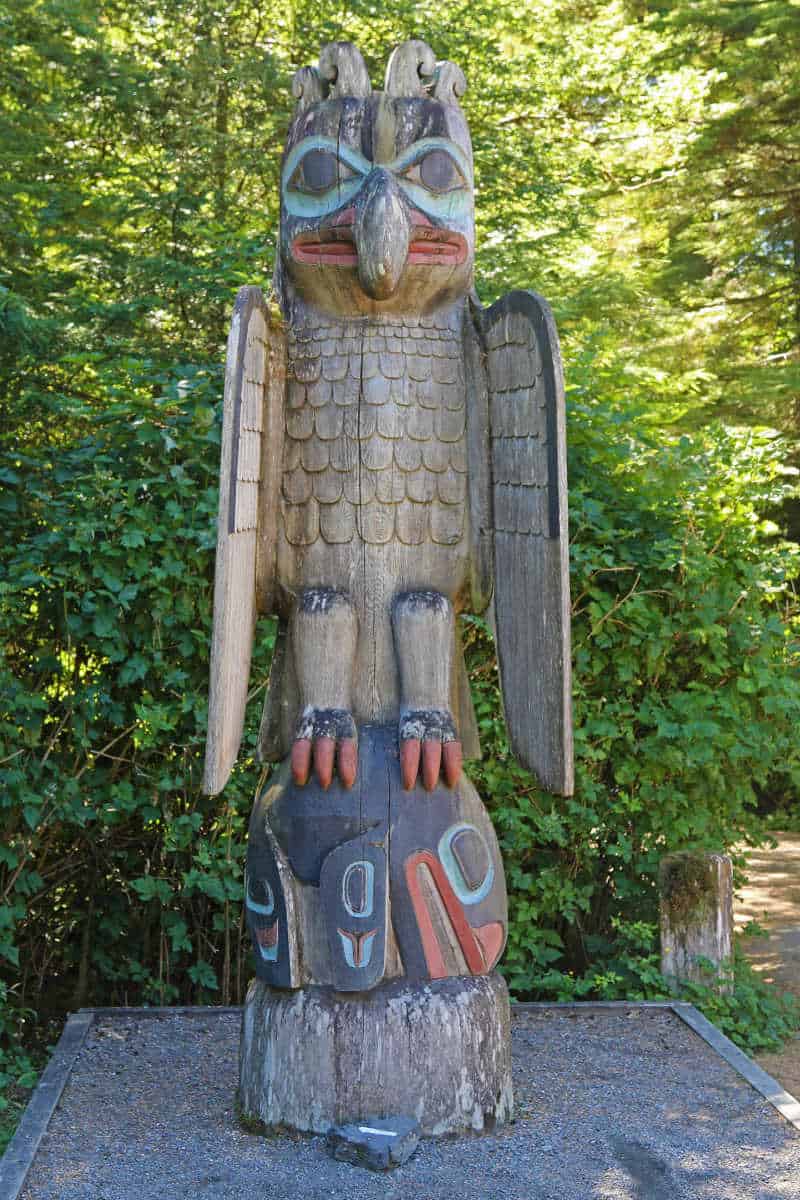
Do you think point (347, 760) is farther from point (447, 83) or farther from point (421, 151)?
point (447, 83)

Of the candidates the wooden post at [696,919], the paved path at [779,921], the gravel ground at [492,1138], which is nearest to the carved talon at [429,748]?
the gravel ground at [492,1138]

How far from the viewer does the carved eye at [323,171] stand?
3.15m

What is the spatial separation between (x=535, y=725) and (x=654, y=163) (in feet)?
29.0

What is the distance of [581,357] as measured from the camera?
17.5 ft

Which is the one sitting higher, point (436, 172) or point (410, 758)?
point (436, 172)

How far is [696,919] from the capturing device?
4742 mm

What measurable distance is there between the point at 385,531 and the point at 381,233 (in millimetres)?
788

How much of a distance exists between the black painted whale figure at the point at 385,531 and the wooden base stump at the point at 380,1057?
0.06 meters

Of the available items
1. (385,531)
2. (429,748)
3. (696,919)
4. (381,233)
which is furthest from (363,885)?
(696,919)

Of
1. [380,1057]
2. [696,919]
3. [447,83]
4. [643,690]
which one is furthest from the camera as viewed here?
[643,690]

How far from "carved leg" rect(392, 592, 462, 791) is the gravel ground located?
0.98 m

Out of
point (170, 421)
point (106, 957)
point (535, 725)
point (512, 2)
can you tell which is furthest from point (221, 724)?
point (512, 2)

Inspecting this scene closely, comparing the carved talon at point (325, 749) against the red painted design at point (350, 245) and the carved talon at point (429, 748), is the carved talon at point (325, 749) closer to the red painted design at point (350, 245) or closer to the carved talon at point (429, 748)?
the carved talon at point (429, 748)

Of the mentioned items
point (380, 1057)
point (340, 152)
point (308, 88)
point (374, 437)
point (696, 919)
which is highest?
point (308, 88)
